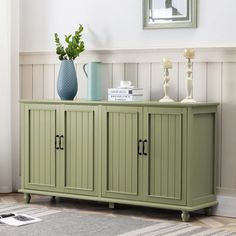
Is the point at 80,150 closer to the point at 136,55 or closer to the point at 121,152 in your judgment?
the point at 121,152

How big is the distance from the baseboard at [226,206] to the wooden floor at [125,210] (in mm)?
55

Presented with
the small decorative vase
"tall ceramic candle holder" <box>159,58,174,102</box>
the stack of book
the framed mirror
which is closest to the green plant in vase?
the small decorative vase

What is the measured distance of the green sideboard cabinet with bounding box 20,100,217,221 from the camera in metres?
4.51

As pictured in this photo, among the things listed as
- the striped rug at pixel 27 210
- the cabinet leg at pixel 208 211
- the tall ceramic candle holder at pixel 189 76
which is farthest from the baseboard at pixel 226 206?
the striped rug at pixel 27 210

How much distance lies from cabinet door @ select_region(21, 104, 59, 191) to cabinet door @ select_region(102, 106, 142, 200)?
1.40ft

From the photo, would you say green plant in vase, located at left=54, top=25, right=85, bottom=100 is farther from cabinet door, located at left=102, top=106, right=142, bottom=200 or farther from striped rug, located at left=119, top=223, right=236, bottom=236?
striped rug, located at left=119, top=223, right=236, bottom=236

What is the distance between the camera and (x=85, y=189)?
4895mm

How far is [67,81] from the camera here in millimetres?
5012

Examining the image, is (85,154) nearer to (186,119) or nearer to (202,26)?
(186,119)

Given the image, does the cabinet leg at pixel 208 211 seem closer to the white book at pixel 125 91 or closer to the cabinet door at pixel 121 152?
the cabinet door at pixel 121 152

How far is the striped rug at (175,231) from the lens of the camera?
4.16 meters

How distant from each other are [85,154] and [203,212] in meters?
0.93

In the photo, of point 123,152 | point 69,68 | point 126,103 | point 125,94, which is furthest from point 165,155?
point 69,68

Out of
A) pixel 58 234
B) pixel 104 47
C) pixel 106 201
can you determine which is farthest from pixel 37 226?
pixel 104 47
